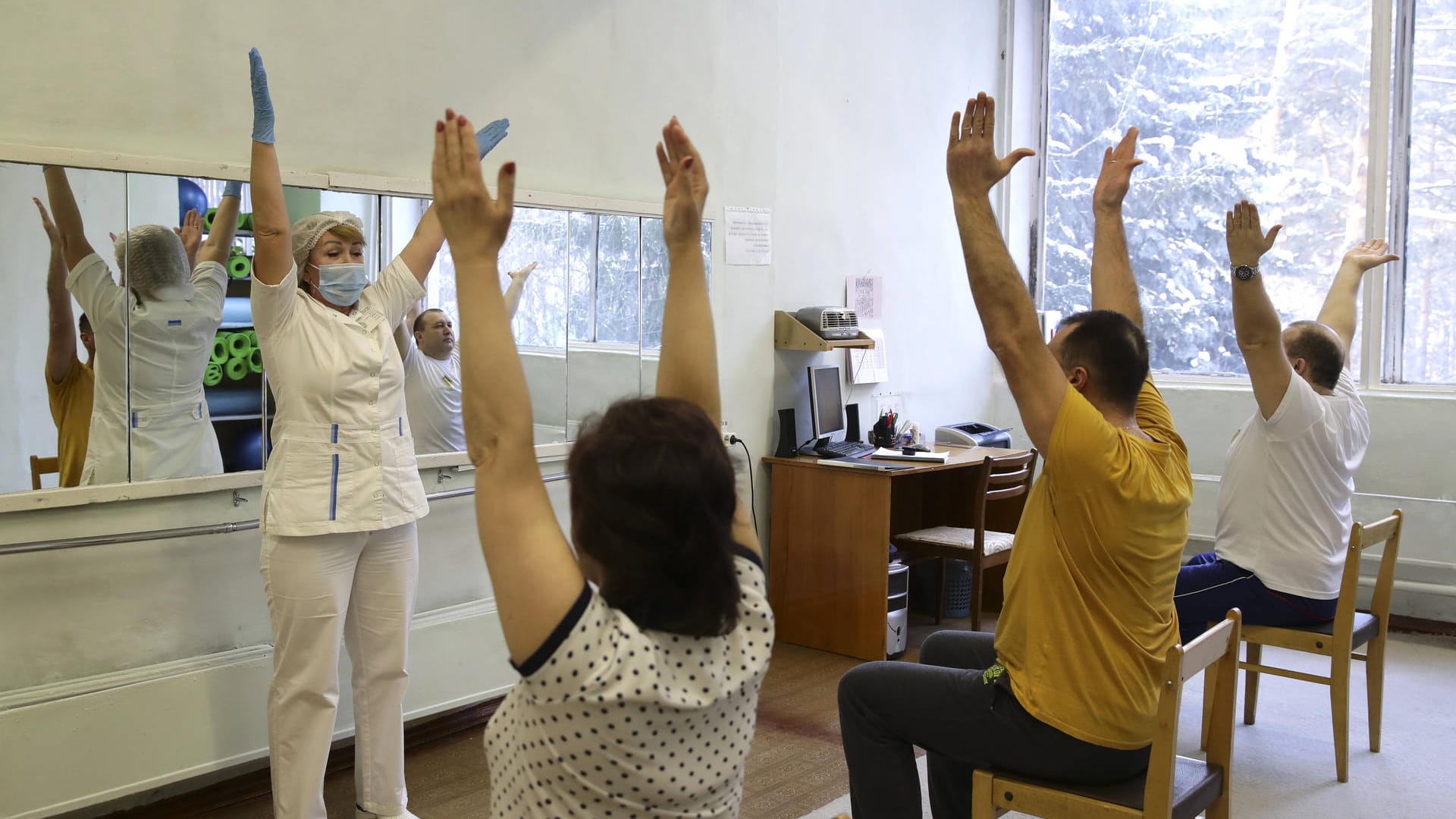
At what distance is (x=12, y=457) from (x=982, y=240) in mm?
2216

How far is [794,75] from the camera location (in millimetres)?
4566

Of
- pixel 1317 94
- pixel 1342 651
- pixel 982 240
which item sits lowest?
pixel 1342 651

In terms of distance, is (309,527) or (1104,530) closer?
(1104,530)

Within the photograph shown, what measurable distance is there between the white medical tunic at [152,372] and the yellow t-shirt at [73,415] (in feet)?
0.05

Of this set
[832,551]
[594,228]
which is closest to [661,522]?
[594,228]

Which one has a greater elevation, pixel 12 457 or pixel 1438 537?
pixel 12 457

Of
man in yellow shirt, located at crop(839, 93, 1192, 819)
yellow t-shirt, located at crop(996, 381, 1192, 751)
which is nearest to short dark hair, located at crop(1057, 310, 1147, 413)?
man in yellow shirt, located at crop(839, 93, 1192, 819)

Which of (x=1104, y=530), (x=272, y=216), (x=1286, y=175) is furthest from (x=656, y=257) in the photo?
(x=1286, y=175)

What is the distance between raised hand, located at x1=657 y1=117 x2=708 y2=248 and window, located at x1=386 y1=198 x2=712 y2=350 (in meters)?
1.95

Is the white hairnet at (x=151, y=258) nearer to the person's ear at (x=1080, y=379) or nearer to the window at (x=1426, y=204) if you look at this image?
the person's ear at (x=1080, y=379)

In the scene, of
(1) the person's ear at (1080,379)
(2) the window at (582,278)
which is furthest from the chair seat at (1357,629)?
(2) the window at (582,278)

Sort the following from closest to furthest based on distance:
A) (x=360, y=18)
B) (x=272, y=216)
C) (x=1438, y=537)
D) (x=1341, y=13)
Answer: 1. (x=272, y=216)
2. (x=360, y=18)
3. (x=1438, y=537)
4. (x=1341, y=13)

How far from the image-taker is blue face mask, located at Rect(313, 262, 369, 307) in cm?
256

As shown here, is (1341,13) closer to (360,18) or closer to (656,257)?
(656,257)
